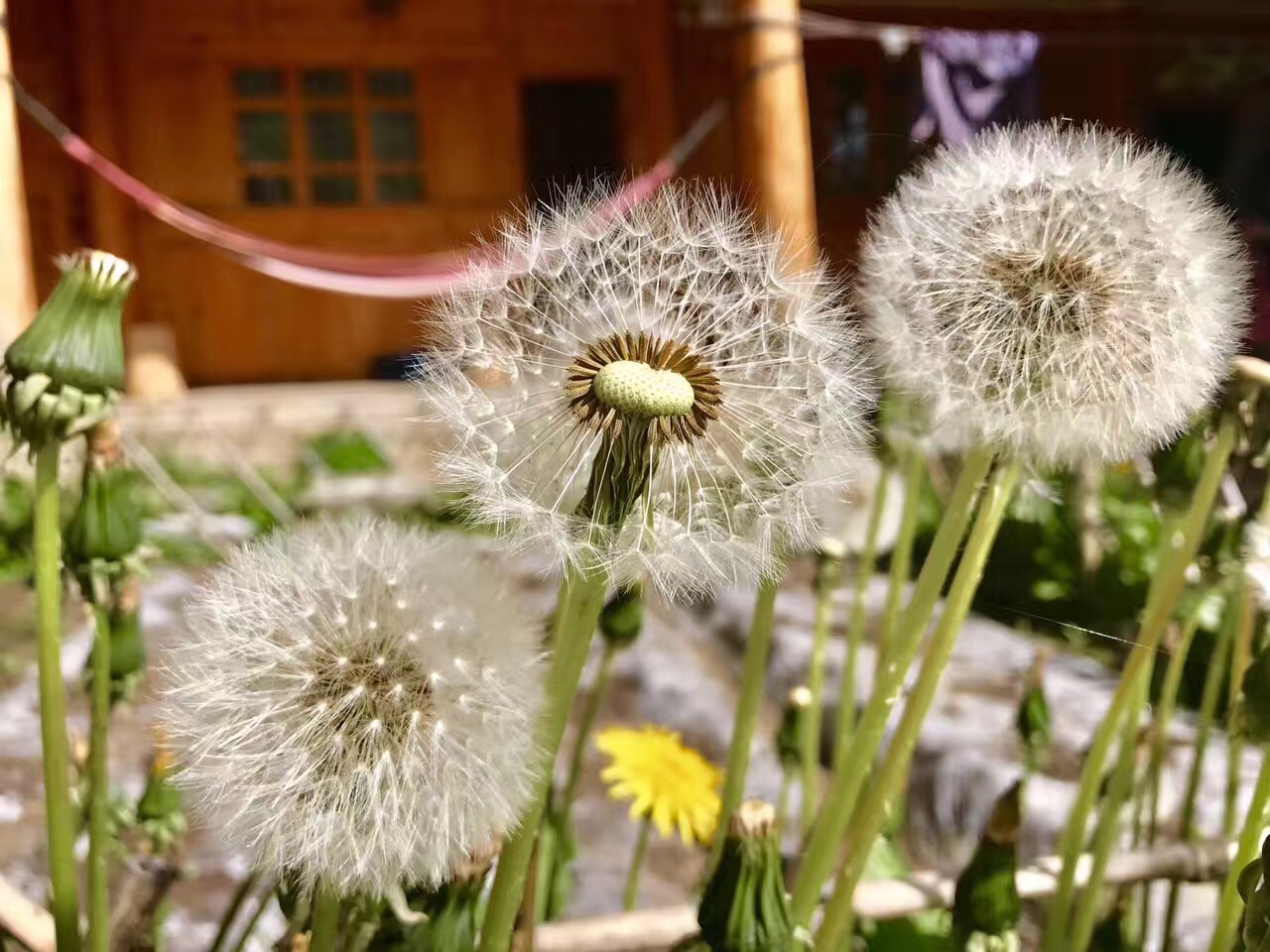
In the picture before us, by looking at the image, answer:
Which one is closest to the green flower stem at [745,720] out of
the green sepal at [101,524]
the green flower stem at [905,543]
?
the green flower stem at [905,543]

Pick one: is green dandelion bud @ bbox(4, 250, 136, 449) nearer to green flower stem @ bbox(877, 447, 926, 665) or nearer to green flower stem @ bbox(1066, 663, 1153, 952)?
green flower stem @ bbox(877, 447, 926, 665)

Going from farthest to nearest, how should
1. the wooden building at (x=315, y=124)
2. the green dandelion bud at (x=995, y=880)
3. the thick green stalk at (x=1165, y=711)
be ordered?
the wooden building at (x=315, y=124), the thick green stalk at (x=1165, y=711), the green dandelion bud at (x=995, y=880)

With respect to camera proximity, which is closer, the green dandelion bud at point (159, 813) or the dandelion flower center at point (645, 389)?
the dandelion flower center at point (645, 389)

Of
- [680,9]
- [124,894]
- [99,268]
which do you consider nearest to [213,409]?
[680,9]

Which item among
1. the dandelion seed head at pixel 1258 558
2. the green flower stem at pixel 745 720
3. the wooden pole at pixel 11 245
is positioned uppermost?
the wooden pole at pixel 11 245

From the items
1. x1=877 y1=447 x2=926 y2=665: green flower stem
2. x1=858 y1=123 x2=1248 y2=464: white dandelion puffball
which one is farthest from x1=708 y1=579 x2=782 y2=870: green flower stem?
x1=858 y1=123 x2=1248 y2=464: white dandelion puffball

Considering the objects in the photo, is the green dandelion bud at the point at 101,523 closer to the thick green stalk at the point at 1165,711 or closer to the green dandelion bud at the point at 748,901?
the green dandelion bud at the point at 748,901

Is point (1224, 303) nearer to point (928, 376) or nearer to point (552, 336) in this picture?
point (928, 376)

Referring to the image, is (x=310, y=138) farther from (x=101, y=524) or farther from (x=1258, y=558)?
(x=1258, y=558)
